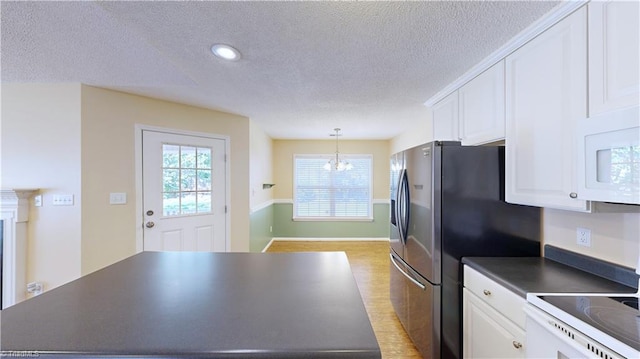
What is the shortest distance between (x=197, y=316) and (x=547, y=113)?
1964 mm

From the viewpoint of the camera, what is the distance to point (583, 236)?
152 cm

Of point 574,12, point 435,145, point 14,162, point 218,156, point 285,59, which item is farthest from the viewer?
point 218,156

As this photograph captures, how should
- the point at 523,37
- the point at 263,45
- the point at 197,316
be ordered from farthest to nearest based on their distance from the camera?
the point at 263,45 < the point at 523,37 < the point at 197,316

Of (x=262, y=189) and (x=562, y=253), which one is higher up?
(x=262, y=189)

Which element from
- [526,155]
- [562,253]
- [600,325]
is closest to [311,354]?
[600,325]

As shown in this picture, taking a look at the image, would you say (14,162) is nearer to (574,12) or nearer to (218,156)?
(218,156)

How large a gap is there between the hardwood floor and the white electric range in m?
1.18

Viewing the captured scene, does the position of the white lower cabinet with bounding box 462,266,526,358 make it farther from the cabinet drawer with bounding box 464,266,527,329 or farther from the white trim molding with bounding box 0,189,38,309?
the white trim molding with bounding box 0,189,38,309

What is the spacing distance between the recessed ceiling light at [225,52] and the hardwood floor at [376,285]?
99.1 inches

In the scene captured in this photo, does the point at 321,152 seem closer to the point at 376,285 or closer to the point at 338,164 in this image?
the point at 338,164

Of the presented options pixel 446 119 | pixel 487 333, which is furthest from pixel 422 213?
pixel 446 119

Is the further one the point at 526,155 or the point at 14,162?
the point at 14,162

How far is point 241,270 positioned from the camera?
1.33 m

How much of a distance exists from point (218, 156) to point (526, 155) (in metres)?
3.29
